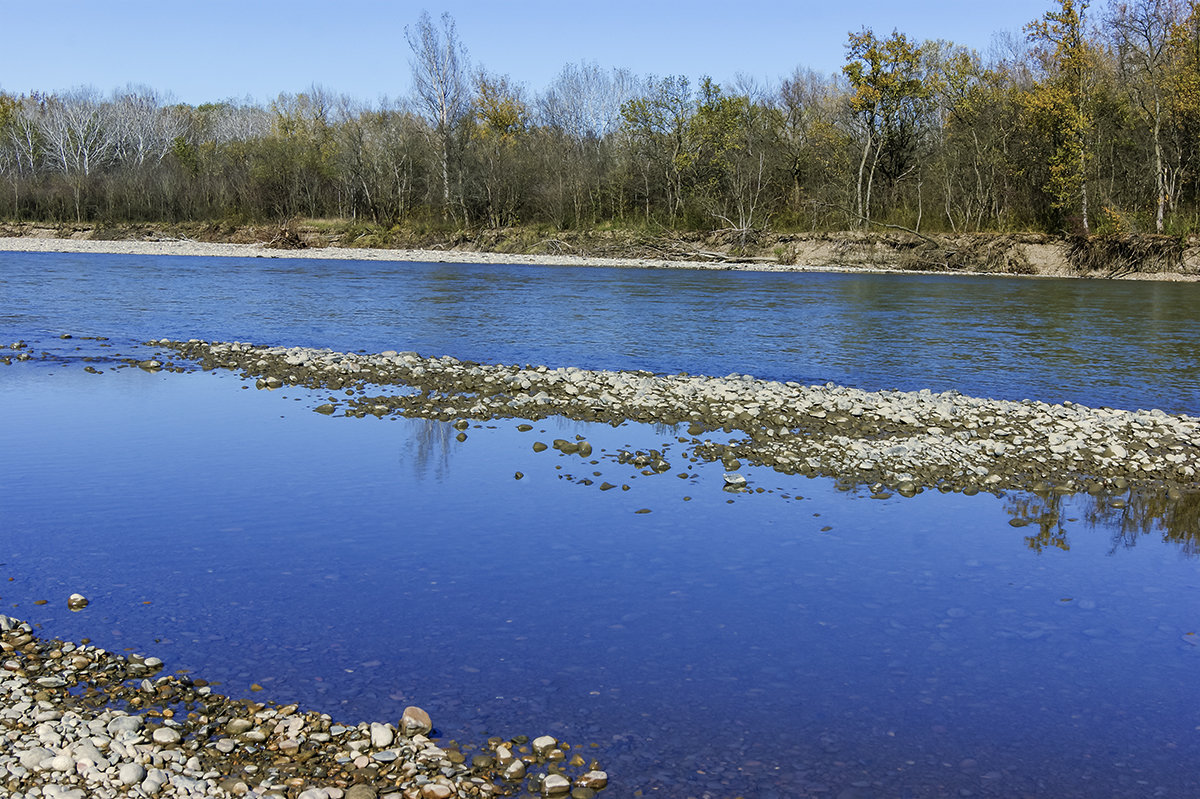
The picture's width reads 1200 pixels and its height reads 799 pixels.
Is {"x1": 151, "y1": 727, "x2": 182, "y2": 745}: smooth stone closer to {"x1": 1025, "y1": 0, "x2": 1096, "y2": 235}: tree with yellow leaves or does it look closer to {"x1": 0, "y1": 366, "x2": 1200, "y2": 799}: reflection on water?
{"x1": 0, "y1": 366, "x2": 1200, "y2": 799}: reflection on water

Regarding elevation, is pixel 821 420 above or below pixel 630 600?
above

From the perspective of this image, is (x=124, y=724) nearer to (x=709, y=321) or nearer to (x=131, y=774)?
(x=131, y=774)

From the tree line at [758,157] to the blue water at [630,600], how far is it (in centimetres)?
4545

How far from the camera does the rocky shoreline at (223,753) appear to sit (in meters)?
4.60

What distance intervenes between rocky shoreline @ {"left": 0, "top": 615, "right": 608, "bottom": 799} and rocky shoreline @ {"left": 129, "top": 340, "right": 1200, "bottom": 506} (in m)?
5.97

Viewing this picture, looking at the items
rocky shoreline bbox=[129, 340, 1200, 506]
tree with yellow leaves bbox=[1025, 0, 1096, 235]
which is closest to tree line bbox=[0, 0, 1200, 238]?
tree with yellow leaves bbox=[1025, 0, 1096, 235]

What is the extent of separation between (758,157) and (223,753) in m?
60.1

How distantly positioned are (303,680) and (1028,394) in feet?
42.4

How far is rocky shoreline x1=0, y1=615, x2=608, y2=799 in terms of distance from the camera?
4.60 metres

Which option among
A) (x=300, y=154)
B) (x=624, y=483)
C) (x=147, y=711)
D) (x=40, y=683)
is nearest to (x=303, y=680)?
(x=147, y=711)

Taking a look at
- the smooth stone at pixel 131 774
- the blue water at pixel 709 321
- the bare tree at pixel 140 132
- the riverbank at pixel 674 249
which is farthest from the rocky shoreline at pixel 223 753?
the bare tree at pixel 140 132

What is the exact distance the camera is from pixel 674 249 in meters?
58.6

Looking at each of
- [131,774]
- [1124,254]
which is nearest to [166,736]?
[131,774]

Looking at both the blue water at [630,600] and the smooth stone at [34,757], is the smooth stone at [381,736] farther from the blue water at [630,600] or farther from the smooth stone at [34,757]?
the smooth stone at [34,757]
